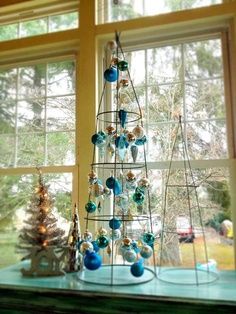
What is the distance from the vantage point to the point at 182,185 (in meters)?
2.06

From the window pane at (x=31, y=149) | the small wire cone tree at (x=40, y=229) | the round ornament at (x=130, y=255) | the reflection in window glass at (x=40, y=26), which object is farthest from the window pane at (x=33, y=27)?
the round ornament at (x=130, y=255)

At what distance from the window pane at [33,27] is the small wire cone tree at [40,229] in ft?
4.18

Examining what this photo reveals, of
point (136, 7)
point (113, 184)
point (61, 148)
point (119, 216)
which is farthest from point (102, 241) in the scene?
point (136, 7)

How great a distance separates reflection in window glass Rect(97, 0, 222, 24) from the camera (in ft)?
7.26

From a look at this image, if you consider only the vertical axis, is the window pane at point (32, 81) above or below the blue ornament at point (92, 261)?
above

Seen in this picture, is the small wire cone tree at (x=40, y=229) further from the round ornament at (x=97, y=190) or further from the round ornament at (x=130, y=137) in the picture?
the round ornament at (x=130, y=137)

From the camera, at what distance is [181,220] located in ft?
6.75

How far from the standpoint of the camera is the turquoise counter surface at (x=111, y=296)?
1.41 meters

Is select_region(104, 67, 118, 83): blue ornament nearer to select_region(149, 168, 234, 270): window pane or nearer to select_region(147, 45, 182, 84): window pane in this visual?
select_region(147, 45, 182, 84): window pane

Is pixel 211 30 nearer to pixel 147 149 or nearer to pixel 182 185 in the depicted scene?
pixel 147 149

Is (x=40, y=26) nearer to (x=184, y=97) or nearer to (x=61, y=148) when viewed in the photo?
(x=61, y=148)

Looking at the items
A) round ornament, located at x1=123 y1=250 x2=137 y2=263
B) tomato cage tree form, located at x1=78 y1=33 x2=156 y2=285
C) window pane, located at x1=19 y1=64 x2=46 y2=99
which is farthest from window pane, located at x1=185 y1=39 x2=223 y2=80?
round ornament, located at x1=123 y1=250 x2=137 y2=263

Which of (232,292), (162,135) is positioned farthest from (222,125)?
(232,292)

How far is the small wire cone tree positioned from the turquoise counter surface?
171 mm
